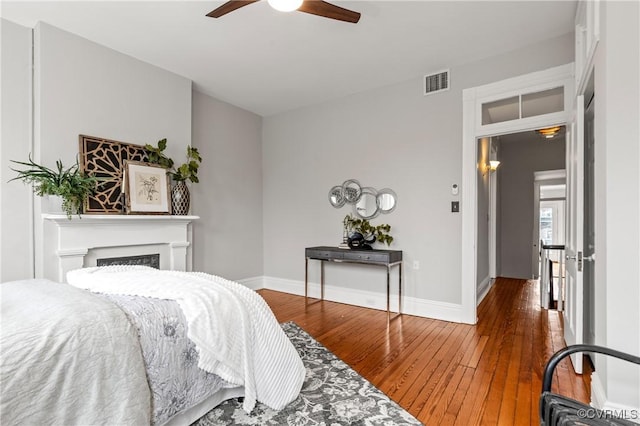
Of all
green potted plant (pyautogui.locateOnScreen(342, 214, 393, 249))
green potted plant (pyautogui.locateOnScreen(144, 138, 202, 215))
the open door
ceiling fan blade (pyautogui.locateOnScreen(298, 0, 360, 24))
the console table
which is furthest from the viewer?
green potted plant (pyautogui.locateOnScreen(342, 214, 393, 249))

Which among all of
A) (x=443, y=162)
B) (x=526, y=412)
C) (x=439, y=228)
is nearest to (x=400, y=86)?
(x=443, y=162)

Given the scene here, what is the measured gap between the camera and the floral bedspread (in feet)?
4.91

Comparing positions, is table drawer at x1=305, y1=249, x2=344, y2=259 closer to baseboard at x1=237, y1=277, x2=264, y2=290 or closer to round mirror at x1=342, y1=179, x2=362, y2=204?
round mirror at x1=342, y1=179, x2=362, y2=204

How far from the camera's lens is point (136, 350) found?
1408 millimetres

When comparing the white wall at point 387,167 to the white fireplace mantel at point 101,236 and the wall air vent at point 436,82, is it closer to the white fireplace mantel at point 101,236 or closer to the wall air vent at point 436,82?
the wall air vent at point 436,82

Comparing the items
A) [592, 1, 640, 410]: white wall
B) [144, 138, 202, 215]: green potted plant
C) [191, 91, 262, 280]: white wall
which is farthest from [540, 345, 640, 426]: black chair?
[191, 91, 262, 280]: white wall

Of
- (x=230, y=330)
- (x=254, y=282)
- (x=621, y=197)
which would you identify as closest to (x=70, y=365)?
(x=230, y=330)

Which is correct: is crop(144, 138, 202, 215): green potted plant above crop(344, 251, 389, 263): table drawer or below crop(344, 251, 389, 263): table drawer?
above

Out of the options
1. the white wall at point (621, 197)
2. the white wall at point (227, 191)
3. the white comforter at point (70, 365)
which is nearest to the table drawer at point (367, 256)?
the white wall at point (227, 191)

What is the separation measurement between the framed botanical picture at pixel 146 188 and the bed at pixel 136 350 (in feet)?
3.99

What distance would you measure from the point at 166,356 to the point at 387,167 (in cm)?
330

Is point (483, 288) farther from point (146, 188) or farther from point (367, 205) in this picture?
point (146, 188)

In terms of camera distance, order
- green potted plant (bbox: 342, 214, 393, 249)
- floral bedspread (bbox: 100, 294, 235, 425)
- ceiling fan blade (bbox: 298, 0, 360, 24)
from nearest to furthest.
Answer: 1. floral bedspread (bbox: 100, 294, 235, 425)
2. ceiling fan blade (bbox: 298, 0, 360, 24)
3. green potted plant (bbox: 342, 214, 393, 249)

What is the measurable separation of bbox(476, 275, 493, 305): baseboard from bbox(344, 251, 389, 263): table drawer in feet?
5.57
